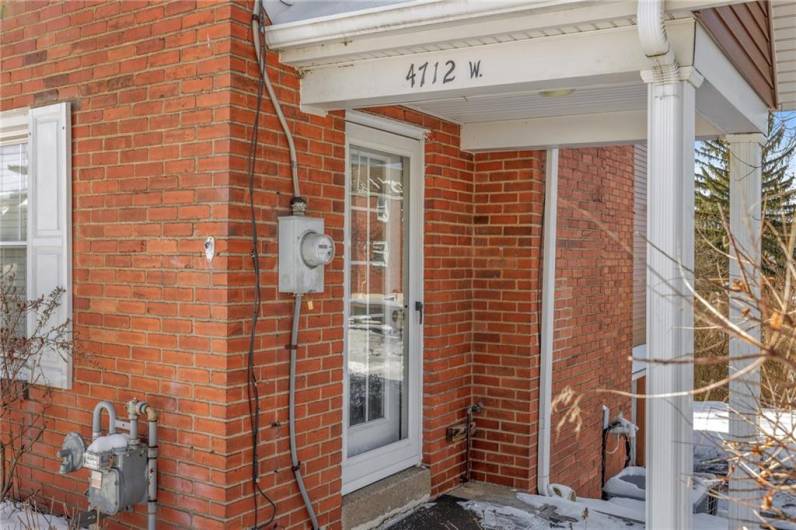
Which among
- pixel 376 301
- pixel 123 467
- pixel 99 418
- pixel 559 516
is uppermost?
pixel 376 301

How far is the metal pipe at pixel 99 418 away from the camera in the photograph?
12.4 feet

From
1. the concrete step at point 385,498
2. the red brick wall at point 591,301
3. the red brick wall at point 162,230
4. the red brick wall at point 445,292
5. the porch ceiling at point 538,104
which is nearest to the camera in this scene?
the red brick wall at point 162,230

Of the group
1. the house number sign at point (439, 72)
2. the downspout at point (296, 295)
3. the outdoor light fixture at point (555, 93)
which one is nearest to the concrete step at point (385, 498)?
the downspout at point (296, 295)

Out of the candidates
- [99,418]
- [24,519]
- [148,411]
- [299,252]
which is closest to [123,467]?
[148,411]

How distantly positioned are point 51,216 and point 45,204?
10 cm

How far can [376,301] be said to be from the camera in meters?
4.72

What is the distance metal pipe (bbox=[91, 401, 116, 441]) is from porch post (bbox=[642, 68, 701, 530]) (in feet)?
8.52

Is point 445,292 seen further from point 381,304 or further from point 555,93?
point 555,93

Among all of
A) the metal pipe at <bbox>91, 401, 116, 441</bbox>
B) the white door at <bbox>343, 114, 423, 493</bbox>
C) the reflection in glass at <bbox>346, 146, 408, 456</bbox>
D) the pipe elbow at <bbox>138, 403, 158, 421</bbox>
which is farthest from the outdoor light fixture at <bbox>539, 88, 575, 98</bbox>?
the metal pipe at <bbox>91, 401, 116, 441</bbox>

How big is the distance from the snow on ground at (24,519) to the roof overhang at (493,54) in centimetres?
265

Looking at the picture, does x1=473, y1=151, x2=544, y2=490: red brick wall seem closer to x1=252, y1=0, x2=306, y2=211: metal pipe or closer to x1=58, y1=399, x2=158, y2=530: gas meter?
x1=252, y1=0, x2=306, y2=211: metal pipe

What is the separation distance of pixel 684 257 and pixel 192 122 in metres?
2.34

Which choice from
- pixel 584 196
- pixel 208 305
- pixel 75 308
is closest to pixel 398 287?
pixel 208 305

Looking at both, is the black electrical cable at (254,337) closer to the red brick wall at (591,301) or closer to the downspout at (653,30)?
the downspout at (653,30)
